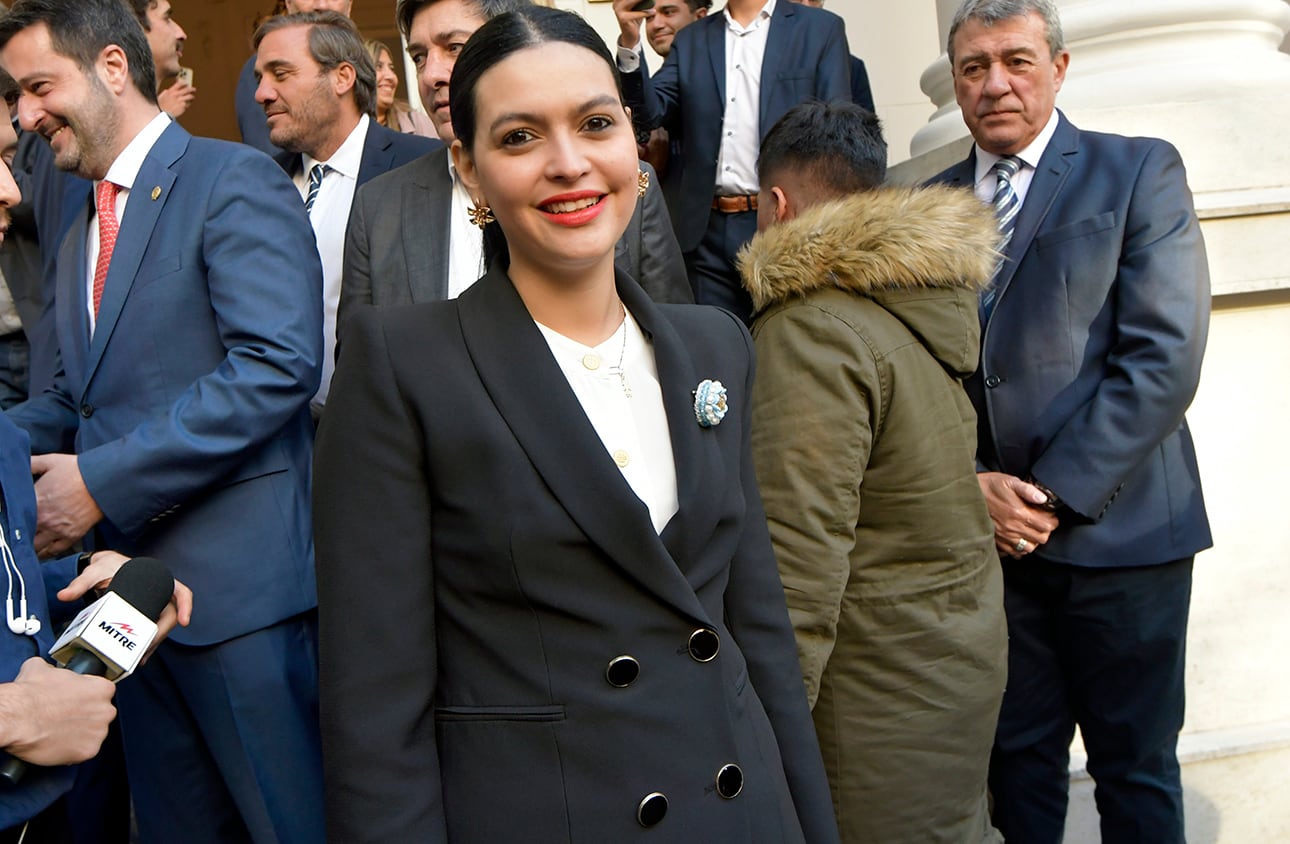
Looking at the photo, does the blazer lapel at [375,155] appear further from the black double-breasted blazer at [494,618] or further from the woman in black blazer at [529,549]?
the black double-breasted blazer at [494,618]

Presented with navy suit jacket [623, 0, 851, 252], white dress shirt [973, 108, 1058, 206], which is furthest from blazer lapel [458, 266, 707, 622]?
navy suit jacket [623, 0, 851, 252]

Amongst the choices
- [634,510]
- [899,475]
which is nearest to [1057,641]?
[899,475]

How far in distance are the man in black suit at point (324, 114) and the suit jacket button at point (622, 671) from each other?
238 centimetres

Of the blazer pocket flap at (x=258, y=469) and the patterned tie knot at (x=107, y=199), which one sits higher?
the patterned tie knot at (x=107, y=199)

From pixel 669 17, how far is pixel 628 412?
5.00m

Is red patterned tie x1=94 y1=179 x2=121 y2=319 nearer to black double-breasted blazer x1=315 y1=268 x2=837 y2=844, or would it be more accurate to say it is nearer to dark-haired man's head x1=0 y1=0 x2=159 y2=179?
dark-haired man's head x1=0 y1=0 x2=159 y2=179

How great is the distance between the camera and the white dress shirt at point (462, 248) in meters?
2.98

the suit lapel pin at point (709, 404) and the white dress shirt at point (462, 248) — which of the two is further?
the white dress shirt at point (462, 248)

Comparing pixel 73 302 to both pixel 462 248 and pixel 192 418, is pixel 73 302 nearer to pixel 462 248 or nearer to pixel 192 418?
pixel 192 418

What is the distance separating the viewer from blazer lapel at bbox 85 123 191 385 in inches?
102

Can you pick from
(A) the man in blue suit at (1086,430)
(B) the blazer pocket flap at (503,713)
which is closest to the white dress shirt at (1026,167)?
(A) the man in blue suit at (1086,430)

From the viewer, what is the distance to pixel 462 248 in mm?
3000

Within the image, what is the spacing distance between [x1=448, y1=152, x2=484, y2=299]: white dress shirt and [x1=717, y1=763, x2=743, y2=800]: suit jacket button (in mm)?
1672

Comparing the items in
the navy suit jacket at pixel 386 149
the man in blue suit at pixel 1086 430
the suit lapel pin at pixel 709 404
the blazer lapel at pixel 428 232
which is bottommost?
the man in blue suit at pixel 1086 430
